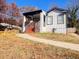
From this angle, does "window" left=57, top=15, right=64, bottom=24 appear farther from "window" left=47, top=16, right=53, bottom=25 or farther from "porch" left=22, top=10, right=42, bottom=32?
"porch" left=22, top=10, right=42, bottom=32

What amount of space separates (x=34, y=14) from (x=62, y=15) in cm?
443

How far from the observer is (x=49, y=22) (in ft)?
87.9

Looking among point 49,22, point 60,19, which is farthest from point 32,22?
point 60,19

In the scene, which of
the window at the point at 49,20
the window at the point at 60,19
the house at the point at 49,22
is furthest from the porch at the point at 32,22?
the window at the point at 60,19

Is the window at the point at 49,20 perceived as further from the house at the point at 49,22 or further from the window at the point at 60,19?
the window at the point at 60,19

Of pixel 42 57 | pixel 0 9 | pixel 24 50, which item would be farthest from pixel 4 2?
pixel 42 57

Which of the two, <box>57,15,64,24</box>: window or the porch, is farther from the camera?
the porch

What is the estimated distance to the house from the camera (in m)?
25.9

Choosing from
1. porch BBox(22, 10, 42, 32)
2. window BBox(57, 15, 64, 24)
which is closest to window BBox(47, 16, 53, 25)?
window BBox(57, 15, 64, 24)

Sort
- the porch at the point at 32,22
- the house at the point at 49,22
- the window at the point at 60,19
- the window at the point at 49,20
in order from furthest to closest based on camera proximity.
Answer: the window at the point at 49,20, the porch at the point at 32,22, the window at the point at 60,19, the house at the point at 49,22

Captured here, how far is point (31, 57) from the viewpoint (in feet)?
32.3

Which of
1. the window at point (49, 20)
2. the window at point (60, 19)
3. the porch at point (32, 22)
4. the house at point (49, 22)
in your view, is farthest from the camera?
the window at point (49, 20)

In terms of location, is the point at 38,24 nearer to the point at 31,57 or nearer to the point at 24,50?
the point at 24,50

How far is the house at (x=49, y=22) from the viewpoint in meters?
25.9
